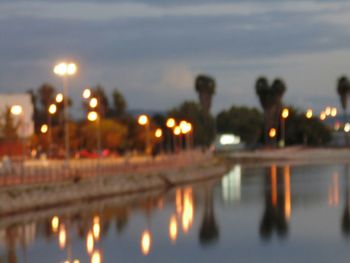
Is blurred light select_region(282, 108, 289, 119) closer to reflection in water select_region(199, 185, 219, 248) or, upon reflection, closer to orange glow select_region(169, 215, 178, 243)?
reflection in water select_region(199, 185, 219, 248)

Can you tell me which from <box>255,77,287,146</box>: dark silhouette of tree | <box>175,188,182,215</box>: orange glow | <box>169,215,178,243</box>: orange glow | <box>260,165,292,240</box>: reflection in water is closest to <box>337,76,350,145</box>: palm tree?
<box>255,77,287,146</box>: dark silhouette of tree

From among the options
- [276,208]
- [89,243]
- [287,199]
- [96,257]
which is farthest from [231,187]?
[96,257]

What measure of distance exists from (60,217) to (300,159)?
82845 millimetres

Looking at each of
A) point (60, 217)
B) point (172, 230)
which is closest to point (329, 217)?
point (172, 230)

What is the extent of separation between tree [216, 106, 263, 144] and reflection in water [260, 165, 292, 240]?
8612 centimetres

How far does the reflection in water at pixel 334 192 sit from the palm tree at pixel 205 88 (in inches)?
2679

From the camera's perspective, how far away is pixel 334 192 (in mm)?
57625

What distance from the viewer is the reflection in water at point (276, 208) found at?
119ft

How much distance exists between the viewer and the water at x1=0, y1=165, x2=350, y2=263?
95.0 feet

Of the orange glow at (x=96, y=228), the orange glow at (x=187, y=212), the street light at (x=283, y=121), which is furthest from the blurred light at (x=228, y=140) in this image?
the orange glow at (x=96, y=228)

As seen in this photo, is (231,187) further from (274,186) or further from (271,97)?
(271,97)

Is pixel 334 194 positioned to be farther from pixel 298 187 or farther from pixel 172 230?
pixel 172 230

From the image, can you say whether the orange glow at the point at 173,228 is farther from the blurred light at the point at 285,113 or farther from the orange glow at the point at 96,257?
the blurred light at the point at 285,113

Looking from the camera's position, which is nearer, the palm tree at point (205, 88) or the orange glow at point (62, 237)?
the orange glow at point (62, 237)
